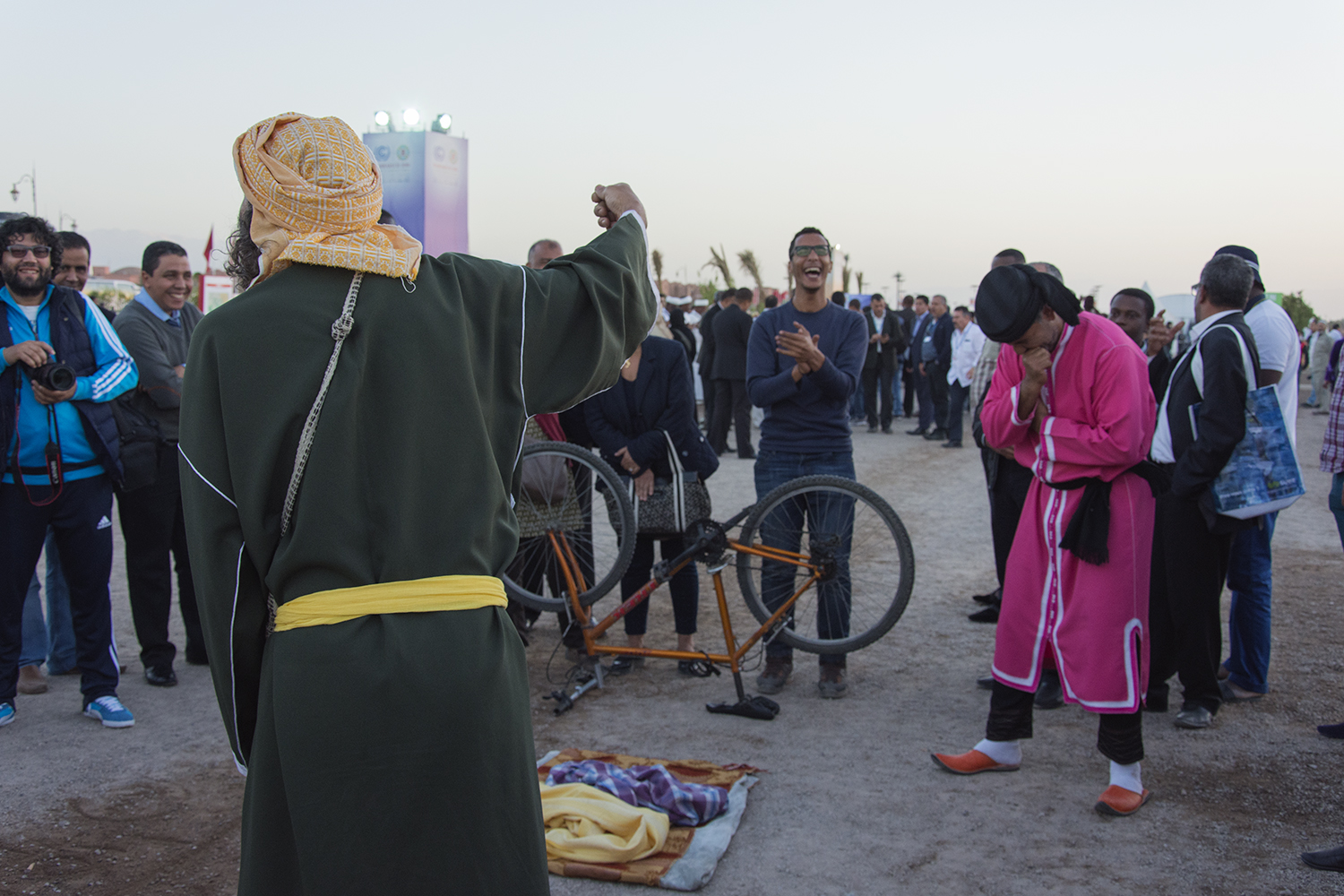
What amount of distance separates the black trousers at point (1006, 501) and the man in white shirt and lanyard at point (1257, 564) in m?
0.97

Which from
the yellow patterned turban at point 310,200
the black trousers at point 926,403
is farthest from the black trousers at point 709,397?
the yellow patterned turban at point 310,200

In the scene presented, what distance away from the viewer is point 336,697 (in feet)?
5.93

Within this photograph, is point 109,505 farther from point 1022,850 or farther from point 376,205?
point 1022,850

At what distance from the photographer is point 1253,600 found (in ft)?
14.6

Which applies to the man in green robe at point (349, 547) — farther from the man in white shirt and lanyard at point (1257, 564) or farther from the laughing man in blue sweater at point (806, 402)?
the man in white shirt and lanyard at point (1257, 564)

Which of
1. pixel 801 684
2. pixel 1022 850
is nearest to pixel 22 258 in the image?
pixel 801 684

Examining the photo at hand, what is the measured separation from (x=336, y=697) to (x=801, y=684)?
3.28 metres

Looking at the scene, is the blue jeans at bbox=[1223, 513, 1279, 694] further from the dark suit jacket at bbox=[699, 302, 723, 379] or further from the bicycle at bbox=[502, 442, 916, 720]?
the dark suit jacket at bbox=[699, 302, 723, 379]

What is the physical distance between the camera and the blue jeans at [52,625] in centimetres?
480

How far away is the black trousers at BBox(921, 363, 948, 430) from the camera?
14.5m

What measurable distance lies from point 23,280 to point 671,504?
3045 mm

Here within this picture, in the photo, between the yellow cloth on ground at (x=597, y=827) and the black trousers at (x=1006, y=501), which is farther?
the black trousers at (x=1006, y=501)

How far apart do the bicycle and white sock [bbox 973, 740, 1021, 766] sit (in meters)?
0.66

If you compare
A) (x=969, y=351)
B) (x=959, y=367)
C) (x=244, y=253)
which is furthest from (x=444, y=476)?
(x=959, y=367)
